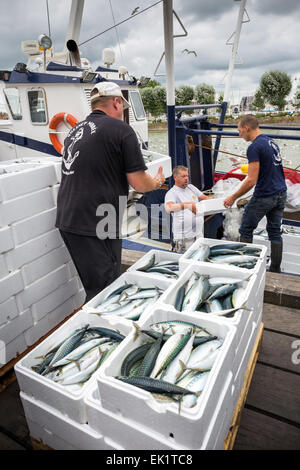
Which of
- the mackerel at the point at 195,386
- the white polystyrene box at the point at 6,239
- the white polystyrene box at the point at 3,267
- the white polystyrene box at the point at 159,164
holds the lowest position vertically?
the mackerel at the point at 195,386

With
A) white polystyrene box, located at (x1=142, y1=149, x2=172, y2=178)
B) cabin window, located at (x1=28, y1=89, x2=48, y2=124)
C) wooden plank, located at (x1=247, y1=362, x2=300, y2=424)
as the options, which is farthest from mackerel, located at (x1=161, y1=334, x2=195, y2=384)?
cabin window, located at (x1=28, y1=89, x2=48, y2=124)

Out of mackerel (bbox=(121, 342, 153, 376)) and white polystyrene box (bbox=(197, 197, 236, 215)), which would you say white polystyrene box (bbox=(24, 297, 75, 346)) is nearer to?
mackerel (bbox=(121, 342, 153, 376))

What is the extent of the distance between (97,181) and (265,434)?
6.57 ft

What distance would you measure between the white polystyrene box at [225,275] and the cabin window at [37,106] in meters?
6.23

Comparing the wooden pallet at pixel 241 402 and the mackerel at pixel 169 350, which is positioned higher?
the mackerel at pixel 169 350

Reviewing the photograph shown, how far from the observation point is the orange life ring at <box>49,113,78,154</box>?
20.7ft

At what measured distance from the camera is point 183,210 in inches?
180

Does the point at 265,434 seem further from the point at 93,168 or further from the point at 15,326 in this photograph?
the point at 93,168

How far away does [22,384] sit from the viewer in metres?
1.60

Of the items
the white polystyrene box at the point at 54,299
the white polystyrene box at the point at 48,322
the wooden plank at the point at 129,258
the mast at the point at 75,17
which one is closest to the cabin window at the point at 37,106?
the mast at the point at 75,17

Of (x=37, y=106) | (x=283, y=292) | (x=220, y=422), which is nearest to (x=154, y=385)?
(x=220, y=422)

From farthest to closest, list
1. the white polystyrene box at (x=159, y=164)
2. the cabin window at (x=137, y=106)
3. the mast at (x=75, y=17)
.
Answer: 1. the cabin window at (x=137, y=106)
2. the mast at (x=75, y=17)
3. the white polystyrene box at (x=159, y=164)

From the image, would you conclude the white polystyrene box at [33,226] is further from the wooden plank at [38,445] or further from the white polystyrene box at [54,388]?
the wooden plank at [38,445]

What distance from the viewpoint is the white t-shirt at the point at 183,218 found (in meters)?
4.60
